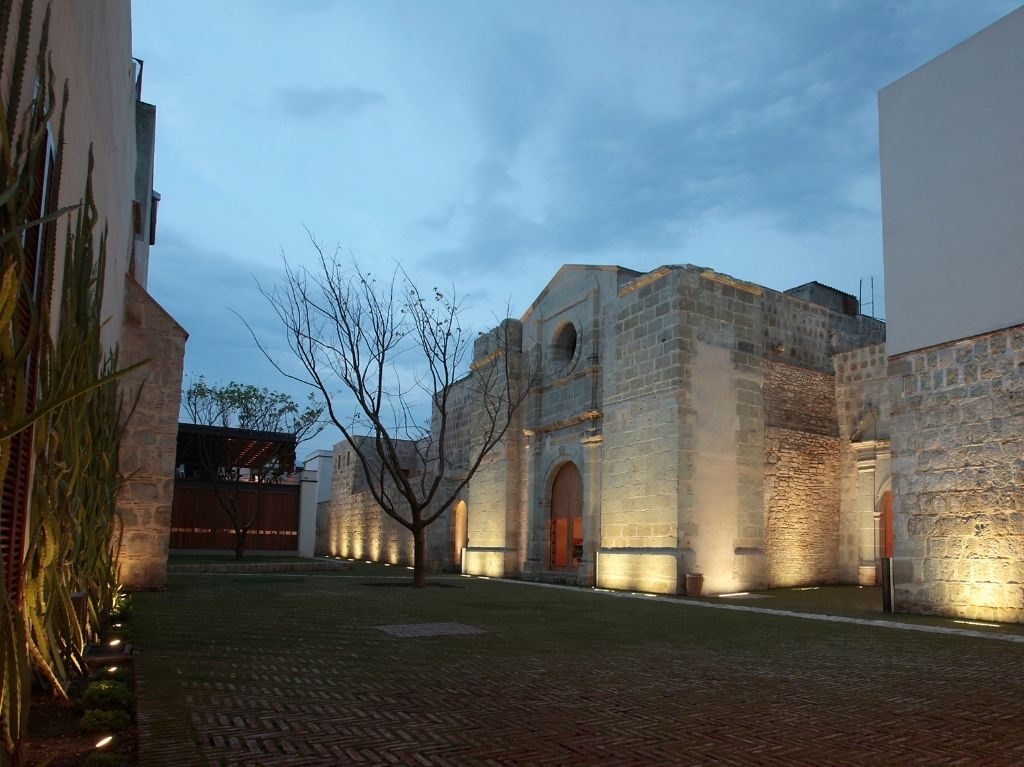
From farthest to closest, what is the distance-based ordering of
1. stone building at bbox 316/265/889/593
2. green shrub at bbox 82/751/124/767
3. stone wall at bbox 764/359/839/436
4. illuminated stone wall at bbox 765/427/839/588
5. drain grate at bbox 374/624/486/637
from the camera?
stone wall at bbox 764/359/839/436, illuminated stone wall at bbox 765/427/839/588, stone building at bbox 316/265/889/593, drain grate at bbox 374/624/486/637, green shrub at bbox 82/751/124/767

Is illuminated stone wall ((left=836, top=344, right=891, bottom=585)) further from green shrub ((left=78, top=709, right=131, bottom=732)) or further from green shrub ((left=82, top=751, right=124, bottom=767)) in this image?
green shrub ((left=82, top=751, right=124, bottom=767))

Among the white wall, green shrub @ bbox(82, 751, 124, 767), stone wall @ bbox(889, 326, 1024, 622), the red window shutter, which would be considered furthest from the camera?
the white wall

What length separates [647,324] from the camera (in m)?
14.2

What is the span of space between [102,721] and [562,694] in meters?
2.16

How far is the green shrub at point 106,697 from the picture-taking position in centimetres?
341

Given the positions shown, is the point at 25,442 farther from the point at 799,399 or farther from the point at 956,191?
the point at 799,399

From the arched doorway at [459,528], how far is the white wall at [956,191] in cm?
1326

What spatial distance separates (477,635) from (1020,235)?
7.30 m

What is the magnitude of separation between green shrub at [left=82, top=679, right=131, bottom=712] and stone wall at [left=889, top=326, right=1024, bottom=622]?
28.7 feet

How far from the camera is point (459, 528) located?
2128 centimetres

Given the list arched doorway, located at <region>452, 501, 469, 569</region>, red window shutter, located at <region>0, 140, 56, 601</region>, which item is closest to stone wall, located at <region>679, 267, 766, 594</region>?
arched doorway, located at <region>452, 501, 469, 569</region>

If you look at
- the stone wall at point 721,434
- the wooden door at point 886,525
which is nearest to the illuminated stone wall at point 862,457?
the wooden door at point 886,525

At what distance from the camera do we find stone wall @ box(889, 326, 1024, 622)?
339 inches

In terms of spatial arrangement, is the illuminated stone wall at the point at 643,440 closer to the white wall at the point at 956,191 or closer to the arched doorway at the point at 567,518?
the arched doorway at the point at 567,518
